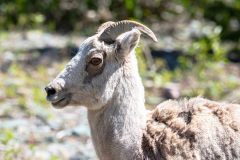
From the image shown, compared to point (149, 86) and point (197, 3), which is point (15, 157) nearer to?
point (149, 86)

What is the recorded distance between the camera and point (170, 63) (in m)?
15.3

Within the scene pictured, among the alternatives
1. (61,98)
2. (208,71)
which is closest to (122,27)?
(61,98)

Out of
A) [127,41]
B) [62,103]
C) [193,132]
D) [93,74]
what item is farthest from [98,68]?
[193,132]

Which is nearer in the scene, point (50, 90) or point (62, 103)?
point (50, 90)

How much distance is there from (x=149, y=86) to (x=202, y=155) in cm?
609

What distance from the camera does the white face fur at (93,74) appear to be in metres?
7.55

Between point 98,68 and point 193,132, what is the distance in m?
1.10

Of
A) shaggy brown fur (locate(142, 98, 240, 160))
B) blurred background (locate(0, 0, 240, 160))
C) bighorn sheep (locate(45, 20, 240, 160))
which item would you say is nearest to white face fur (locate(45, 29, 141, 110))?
bighorn sheep (locate(45, 20, 240, 160))

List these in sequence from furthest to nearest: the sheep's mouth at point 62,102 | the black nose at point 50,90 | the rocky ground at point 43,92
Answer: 1. the rocky ground at point 43,92
2. the sheep's mouth at point 62,102
3. the black nose at point 50,90

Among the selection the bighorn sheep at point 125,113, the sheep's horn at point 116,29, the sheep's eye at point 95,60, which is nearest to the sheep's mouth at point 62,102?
the bighorn sheep at point 125,113

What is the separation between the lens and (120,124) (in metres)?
7.63

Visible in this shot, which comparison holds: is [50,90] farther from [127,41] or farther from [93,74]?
[127,41]

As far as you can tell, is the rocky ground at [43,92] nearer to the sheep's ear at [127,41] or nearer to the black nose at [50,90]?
the black nose at [50,90]

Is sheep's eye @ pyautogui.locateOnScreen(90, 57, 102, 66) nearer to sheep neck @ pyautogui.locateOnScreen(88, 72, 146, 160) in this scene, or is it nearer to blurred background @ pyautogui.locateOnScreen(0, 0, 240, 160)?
sheep neck @ pyautogui.locateOnScreen(88, 72, 146, 160)
